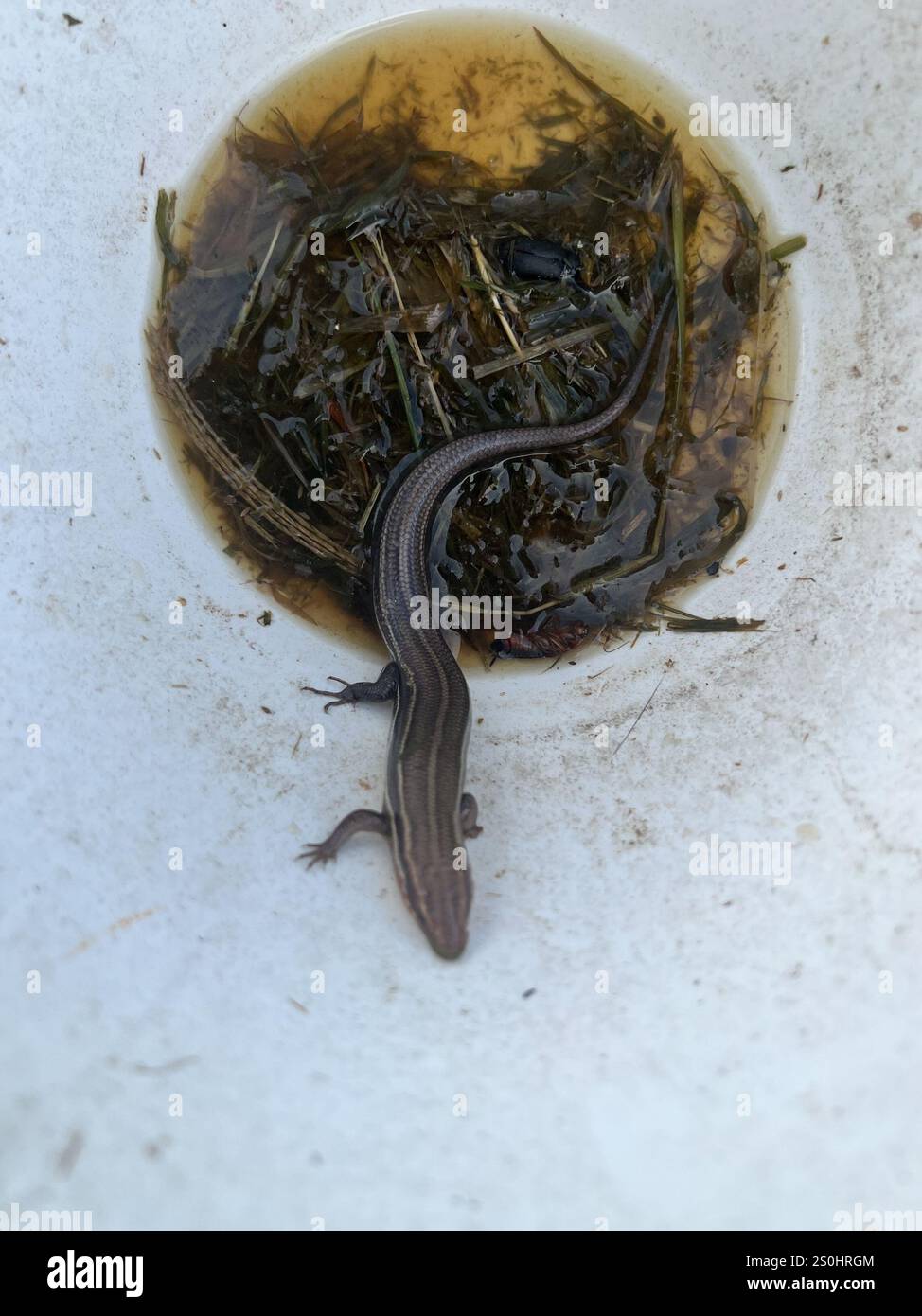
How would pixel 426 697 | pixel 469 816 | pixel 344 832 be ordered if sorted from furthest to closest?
pixel 426 697
pixel 469 816
pixel 344 832

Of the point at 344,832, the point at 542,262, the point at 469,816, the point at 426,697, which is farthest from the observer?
the point at 542,262

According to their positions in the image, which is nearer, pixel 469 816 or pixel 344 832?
pixel 344 832

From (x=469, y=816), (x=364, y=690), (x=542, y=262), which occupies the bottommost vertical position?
(x=469, y=816)

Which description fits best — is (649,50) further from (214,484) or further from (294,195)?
(214,484)

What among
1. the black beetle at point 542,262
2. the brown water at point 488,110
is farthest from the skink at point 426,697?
the black beetle at point 542,262

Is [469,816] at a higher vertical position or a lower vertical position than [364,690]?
lower

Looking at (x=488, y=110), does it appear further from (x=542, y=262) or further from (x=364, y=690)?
(x=364, y=690)

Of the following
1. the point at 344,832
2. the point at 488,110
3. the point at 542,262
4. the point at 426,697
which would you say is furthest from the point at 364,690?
the point at 488,110
